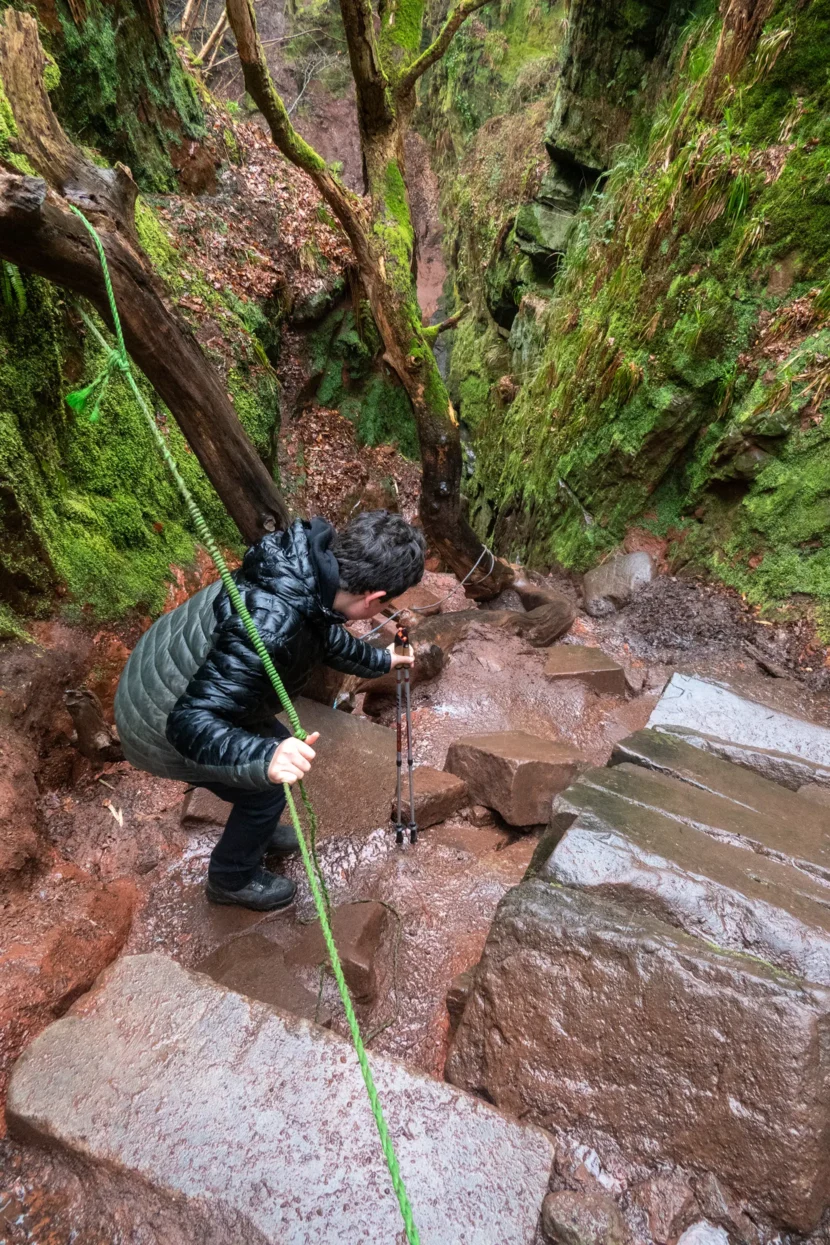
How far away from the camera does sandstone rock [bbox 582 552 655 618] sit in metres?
5.75

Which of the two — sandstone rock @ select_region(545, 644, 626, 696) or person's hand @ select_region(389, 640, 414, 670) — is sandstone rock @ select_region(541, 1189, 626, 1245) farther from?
sandstone rock @ select_region(545, 644, 626, 696)

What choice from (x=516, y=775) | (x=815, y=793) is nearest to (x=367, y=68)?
(x=516, y=775)

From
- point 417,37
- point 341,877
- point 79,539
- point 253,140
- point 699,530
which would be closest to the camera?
point 341,877

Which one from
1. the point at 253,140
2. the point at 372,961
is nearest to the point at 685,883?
the point at 372,961

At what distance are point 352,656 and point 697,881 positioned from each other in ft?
5.39

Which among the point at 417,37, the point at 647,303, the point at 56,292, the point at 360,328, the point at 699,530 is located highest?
the point at 417,37

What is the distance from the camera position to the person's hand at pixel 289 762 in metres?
1.69

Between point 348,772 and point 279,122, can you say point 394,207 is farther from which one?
point 348,772

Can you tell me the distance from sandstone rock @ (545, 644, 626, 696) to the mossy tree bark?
6.33ft

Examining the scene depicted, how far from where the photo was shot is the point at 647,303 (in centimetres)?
584

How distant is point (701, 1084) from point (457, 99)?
793 inches

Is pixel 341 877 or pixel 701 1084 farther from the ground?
pixel 701 1084

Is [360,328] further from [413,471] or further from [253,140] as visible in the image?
[253,140]

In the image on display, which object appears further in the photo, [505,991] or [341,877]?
[341,877]
